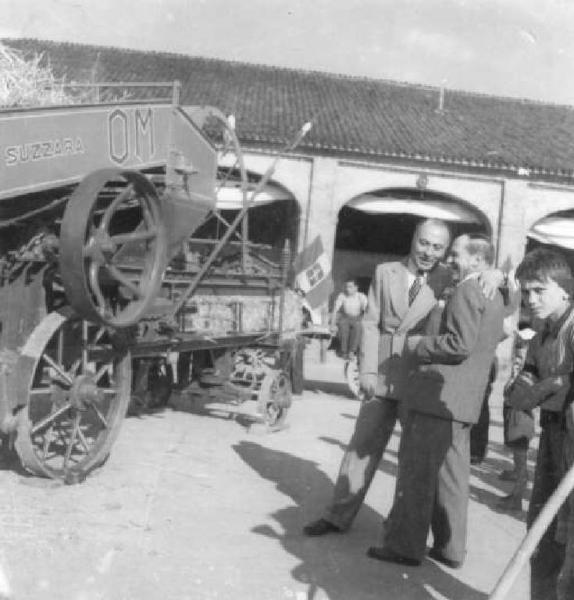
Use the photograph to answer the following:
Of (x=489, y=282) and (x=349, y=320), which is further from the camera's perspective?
(x=349, y=320)

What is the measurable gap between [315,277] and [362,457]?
35.4ft

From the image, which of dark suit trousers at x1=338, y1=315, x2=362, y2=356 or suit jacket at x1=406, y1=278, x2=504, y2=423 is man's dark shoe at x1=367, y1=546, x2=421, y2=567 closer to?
suit jacket at x1=406, y1=278, x2=504, y2=423

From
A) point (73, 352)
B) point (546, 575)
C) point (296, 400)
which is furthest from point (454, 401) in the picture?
point (296, 400)

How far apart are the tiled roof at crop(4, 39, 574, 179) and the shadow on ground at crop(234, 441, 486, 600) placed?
14906mm

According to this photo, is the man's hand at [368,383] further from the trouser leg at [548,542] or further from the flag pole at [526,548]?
the flag pole at [526,548]

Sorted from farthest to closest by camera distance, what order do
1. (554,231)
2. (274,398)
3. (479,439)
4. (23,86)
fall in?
(554,231) < (274,398) < (479,439) < (23,86)

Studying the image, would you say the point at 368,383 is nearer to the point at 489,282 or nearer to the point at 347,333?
the point at 489,282

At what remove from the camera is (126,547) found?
4.70m

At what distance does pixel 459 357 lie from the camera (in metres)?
4.63

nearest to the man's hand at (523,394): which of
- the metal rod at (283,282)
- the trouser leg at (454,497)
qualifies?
the trouser leg at (454,497)

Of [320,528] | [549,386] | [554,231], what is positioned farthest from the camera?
[554,231]

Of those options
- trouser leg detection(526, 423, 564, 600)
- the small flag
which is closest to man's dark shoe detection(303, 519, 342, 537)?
trouser leg detection(526, 423, 564, 600)

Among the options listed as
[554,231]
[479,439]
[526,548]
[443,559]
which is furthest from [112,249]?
[554,231]

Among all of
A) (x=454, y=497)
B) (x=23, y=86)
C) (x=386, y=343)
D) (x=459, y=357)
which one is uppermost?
(x=23, y=86)
